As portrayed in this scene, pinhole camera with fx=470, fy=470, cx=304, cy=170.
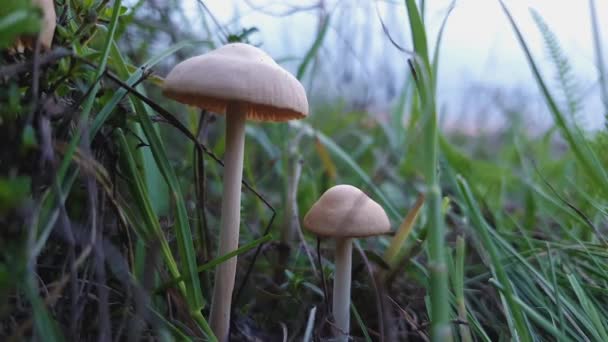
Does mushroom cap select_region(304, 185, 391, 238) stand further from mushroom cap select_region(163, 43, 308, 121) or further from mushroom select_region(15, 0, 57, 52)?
mushroom select_region(15, 0, 57, 52)

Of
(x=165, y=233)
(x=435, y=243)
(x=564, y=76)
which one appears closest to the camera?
(x=435, y=243)

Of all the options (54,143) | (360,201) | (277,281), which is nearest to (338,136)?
(277,281)

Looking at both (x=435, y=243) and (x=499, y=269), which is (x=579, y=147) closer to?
(x=499, y=269)

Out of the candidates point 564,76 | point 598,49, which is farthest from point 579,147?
point 564,76

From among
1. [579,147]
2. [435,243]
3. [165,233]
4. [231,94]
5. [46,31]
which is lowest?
[165,233]

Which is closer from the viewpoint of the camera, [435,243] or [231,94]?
[435,243]

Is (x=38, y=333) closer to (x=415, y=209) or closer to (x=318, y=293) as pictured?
(x=318, y=293)
